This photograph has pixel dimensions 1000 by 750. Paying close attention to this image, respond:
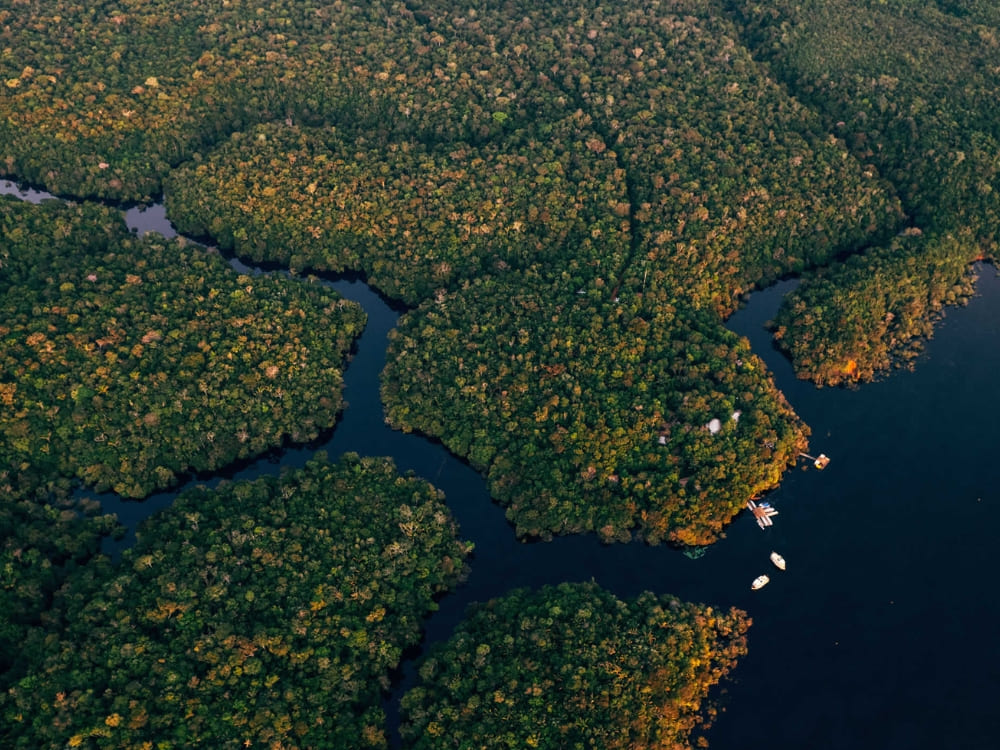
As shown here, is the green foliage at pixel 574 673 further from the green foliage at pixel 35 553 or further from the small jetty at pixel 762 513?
the green foliage at pixel 35 553

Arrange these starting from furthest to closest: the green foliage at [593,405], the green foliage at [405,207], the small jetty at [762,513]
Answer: the green foliage at [405,207] < the small jetty at [762,513] < the green foliage at [593,405]

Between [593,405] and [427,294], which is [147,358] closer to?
[427,294]

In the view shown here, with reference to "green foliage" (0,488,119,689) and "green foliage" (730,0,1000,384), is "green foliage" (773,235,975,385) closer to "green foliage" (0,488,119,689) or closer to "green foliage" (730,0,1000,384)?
"green foliage" (730,0,1000,384)

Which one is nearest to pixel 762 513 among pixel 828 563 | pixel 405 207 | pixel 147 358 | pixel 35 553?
pixel 828 563

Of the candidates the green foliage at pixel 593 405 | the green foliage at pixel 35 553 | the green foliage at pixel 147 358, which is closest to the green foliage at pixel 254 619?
the green foliage at pixel 35 553

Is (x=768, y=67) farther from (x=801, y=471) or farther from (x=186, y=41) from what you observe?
(x=186, y=41)

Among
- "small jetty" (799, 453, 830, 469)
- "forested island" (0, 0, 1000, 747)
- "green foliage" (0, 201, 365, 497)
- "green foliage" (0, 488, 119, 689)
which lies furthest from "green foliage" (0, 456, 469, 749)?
"small jetty" (799, 453, 830, 469)

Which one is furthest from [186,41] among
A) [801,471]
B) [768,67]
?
[801,471]
